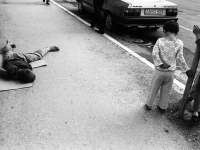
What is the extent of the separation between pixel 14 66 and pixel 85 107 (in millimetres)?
1634

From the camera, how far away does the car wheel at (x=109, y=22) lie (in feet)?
27.7

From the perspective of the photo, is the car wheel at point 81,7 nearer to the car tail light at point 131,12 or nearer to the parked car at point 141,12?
the parked car at point 141,12

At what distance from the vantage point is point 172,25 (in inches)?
141

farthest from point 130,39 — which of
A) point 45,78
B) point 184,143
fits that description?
point 184,143

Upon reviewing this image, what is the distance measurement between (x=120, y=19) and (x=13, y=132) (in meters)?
5.36

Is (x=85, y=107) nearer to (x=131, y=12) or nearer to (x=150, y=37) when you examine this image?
(x=131, y=12)

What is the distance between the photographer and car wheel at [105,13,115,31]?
8.43 meters

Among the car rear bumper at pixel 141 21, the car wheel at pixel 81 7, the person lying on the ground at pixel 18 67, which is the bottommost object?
the person lying on the ground at pixel 18 67

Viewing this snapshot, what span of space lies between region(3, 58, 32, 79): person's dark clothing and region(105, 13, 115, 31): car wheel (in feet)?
13.9

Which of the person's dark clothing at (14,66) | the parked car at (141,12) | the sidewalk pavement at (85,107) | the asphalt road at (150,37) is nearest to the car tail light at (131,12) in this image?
the parked car at (141,12)

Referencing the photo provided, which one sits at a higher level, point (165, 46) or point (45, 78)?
point (165, 46)

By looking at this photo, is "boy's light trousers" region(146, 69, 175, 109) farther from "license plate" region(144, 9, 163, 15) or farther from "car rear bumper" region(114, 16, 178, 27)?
"license plate" region(144, 9, 163, 15)

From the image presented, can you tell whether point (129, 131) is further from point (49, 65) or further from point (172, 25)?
point (49, 65)

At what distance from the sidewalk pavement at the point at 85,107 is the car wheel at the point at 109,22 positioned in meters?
1.51
